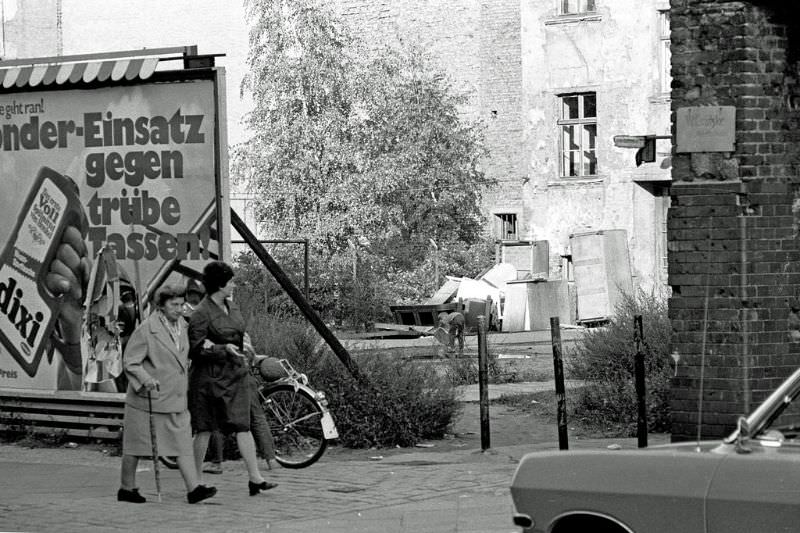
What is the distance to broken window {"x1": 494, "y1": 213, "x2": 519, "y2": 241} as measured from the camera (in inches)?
1885

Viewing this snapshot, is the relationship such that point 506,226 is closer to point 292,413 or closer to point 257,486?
point 292,413

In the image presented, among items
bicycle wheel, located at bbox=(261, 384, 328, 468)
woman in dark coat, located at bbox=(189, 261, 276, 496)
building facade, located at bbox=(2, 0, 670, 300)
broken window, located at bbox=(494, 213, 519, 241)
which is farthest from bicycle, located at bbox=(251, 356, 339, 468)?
broken window, located at bbox=(494, 213, 519, 241)

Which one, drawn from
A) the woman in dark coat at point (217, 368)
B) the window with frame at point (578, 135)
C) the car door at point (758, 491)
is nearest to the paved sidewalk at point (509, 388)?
the woman in dark coat at point (217, 368)

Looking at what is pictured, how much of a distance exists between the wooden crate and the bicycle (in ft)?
5.58

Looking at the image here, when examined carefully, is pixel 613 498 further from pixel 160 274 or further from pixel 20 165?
pixel 20 165

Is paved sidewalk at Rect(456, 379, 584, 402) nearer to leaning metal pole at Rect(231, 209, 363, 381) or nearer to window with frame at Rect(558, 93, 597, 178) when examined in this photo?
leaning metal pole at Rect(231, 209, 363, 381)

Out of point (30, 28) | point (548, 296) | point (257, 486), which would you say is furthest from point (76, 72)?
point (30, 28)

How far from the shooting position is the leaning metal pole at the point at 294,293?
1308 centimetres

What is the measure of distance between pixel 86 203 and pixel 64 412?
1.96 m

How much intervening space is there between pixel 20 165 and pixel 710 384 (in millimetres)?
6963

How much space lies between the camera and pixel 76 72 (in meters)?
13.7

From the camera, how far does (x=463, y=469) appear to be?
11930mm

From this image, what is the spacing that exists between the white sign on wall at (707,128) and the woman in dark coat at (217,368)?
3.44 m

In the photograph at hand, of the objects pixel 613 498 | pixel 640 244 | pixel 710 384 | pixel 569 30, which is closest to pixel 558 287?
pixel 640 244
